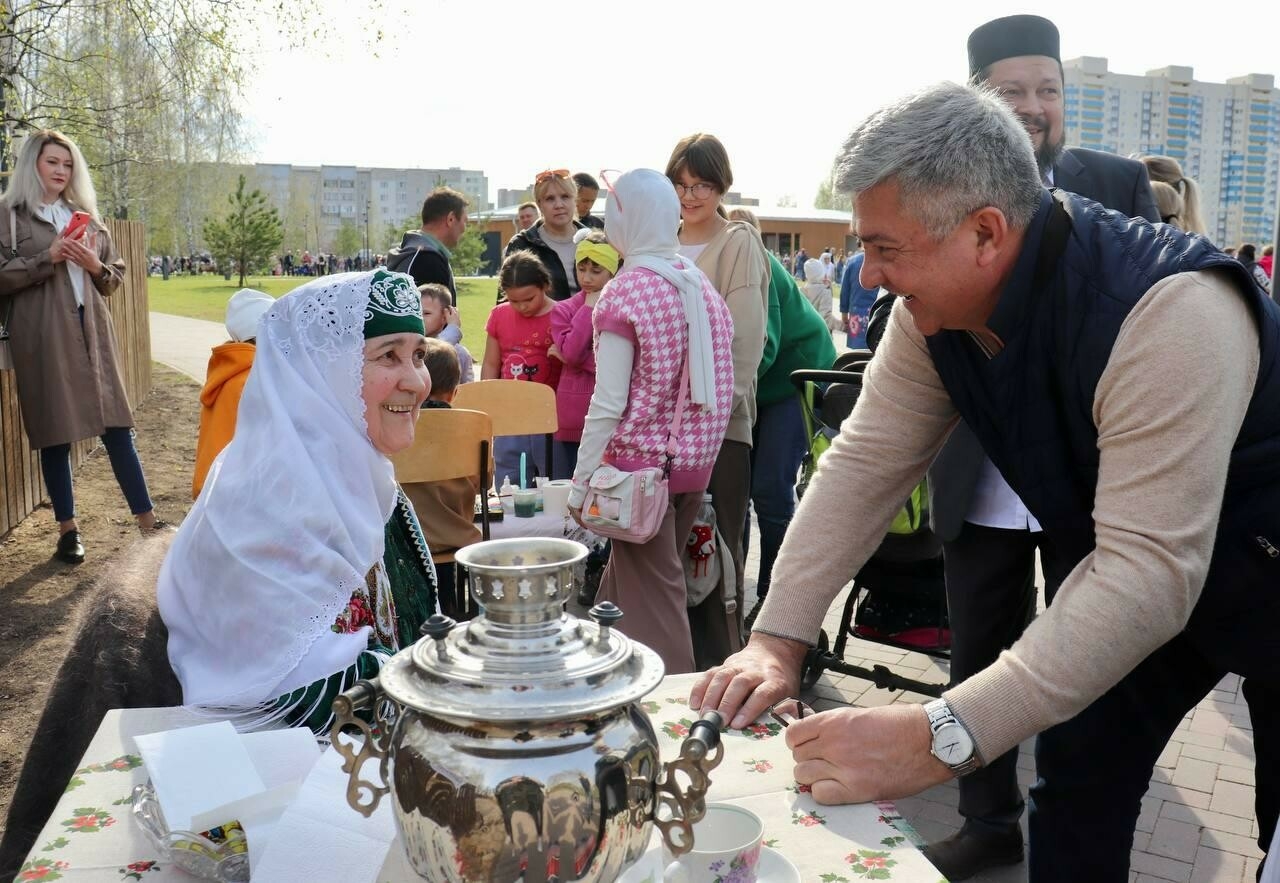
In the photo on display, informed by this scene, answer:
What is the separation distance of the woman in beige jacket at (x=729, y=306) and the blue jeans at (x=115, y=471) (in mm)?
3442

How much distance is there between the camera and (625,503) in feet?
12.4

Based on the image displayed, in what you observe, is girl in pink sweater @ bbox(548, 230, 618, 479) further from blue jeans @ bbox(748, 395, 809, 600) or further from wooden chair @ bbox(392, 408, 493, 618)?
wooden chair @ bbox(392, 408, 493, 618)

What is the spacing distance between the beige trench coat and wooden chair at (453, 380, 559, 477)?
2.30m

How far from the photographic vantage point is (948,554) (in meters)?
2.99

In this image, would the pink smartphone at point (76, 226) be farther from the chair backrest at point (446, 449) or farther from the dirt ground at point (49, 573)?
the chair backrest at point (446, 449)

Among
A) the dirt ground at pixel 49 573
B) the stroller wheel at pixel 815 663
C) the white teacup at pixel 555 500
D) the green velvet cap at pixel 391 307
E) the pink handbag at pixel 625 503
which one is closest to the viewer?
the green velvet cap at pixel 391 307

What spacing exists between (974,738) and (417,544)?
162cm

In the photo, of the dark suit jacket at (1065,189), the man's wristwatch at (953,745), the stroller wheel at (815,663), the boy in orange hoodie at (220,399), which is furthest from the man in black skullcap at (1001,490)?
the boy in orange hoodie at (220,399)

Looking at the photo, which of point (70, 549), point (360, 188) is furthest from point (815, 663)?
point (360, 188)

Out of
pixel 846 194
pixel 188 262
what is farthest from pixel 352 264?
pixel 846 194

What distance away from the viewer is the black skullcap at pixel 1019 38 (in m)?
2.86

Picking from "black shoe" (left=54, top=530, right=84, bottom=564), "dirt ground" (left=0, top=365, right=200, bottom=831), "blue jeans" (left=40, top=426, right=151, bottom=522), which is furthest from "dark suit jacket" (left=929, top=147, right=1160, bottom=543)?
"black shoe" (left=54, top=530, right=84, bottom=564)

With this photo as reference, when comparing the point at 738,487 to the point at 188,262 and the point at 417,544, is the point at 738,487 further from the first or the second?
the point at 188,262

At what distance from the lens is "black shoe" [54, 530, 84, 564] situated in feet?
19.3
